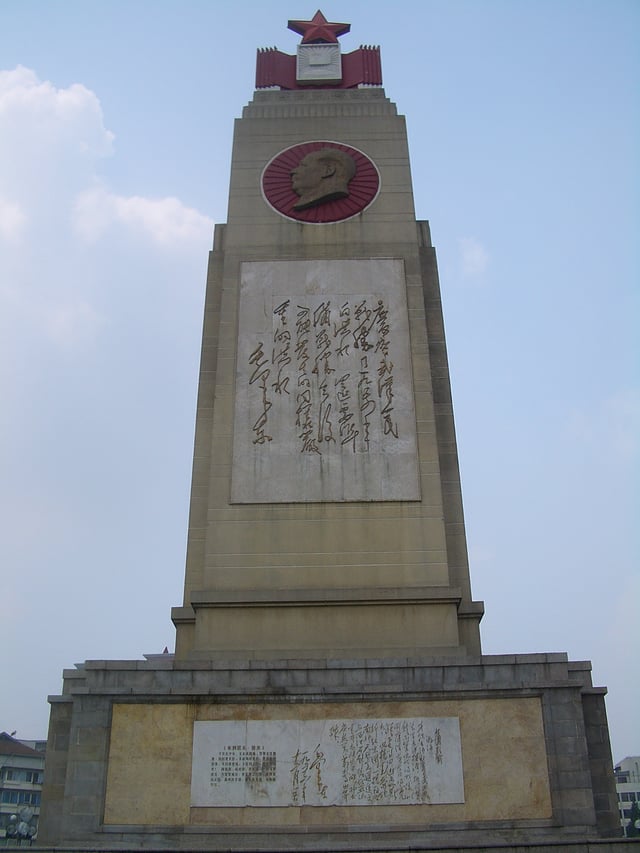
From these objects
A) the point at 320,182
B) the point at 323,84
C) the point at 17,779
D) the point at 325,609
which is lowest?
the point at 17,779

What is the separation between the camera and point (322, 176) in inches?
659

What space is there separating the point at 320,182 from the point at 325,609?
8.55m

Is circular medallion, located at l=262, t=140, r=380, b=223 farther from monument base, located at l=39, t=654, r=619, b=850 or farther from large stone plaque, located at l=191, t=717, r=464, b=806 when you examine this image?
large stone plaque, located at l=191, t=717, r=464, b=806

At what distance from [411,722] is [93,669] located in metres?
4.55

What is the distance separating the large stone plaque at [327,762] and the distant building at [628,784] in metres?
36.9

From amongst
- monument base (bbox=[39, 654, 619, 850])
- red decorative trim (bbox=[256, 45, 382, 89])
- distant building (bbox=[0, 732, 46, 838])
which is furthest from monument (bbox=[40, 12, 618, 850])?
distant building (bbox=[0, 732, 46, 838])

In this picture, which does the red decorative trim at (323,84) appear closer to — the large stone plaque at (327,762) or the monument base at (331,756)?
the monument base at (331,756)

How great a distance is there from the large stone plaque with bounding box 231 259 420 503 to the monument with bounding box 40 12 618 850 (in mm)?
38

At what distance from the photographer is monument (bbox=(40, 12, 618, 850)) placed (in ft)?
36.2

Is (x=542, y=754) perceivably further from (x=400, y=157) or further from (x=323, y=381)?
(x=400, y=157)

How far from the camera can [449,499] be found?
14.4 m

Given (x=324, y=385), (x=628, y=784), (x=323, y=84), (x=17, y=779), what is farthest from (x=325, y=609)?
(x=628, y=784)

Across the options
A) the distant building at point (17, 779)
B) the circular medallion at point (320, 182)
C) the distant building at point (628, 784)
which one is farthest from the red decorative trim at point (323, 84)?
the distant building at point (628, 784)

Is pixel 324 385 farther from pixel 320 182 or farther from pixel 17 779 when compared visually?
pixel 17 779
